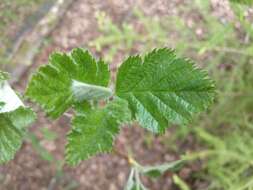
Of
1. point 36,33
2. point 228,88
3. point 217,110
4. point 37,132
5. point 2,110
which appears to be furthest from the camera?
point 36,33

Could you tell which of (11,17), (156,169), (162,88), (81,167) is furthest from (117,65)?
(162,88)

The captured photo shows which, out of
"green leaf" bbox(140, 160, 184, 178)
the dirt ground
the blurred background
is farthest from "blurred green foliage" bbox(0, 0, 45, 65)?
"green leaf" bbox(140, 160, 184, 178)

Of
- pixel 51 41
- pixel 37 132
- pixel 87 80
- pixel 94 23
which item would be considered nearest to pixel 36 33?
pixel 51 41

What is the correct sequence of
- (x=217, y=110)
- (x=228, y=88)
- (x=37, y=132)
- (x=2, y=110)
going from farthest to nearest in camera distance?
(x=37, y=132) < (x=217, y=110) < (x=228, y=88) < (x=2, y=110)

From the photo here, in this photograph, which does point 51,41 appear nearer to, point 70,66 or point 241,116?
point 241,116

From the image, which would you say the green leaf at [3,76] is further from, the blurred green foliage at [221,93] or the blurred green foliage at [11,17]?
the blurred green foliage at [11,17]

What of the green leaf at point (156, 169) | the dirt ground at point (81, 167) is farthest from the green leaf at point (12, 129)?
the dirt ground at point (81, 167)
